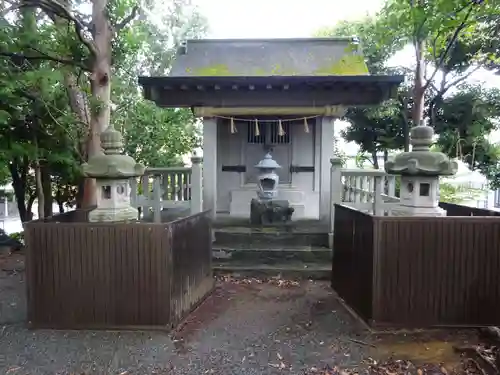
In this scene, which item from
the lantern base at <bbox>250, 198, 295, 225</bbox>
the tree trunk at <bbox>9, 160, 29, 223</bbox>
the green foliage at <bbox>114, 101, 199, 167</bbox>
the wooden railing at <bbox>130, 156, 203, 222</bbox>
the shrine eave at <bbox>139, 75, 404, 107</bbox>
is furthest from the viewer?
the green foliage at <bbox>114, 101, 199, 167</bbox>

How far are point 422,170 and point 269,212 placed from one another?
12.8 feet

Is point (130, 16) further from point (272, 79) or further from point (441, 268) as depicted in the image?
point (441, 268)

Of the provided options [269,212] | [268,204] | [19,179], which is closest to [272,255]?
[269,212]

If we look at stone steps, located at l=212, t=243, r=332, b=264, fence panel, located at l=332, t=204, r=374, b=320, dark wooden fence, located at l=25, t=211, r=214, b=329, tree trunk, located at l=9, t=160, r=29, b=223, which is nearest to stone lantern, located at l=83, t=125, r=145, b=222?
dark wooden fence, located at l=25, t=211, r=214, b=329

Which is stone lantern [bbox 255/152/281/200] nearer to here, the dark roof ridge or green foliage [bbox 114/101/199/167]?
the dark roof ridge

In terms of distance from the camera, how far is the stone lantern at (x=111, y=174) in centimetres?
480

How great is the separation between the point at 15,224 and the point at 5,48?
11.0 metres

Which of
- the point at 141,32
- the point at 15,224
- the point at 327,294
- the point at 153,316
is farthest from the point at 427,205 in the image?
the point at 15,224

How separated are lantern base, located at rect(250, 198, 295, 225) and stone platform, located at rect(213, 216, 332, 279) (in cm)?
25

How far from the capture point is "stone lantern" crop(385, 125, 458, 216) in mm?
4672

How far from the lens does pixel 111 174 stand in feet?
15.6

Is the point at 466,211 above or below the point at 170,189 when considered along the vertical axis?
below

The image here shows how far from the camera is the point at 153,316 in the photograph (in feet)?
14.5

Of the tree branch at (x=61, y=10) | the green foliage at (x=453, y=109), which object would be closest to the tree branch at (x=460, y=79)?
the green foliage at (x=453, y=109)
